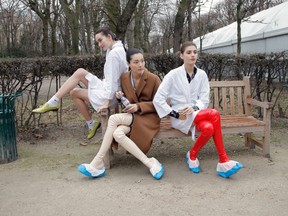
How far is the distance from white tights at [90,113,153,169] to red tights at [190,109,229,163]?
0.68m

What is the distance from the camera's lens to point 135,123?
386 cm

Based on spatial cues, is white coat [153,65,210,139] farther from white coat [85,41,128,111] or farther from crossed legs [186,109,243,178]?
white coat [85,41,128,111]

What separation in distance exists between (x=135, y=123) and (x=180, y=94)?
69 cm

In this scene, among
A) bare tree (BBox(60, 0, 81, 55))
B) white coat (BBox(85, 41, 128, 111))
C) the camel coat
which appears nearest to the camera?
the camel coat

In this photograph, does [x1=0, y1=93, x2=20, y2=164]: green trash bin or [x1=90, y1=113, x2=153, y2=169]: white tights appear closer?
[x1=90, y1=113, x2=153, y2=169]: white tights

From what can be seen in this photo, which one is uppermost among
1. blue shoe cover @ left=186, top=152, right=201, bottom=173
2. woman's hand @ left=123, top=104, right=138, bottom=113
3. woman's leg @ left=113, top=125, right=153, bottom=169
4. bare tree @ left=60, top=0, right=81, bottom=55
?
bare tree @ left=60, top=0, right=81, bottom=55

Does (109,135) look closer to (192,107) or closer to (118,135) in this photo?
(118,135)

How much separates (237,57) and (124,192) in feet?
12.0

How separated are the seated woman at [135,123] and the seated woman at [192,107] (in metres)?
0.17

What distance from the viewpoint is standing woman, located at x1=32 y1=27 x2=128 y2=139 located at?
167 inches

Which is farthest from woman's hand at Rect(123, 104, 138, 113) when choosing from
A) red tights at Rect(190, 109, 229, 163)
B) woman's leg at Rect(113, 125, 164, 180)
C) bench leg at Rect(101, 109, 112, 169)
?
red tights at Rect(190, 109, 229, 163)

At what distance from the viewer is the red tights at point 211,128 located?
374cm

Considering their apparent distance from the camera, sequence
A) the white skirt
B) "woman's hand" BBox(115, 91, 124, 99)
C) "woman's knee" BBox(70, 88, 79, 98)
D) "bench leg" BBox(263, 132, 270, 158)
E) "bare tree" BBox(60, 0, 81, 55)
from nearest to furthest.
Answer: "woman's hand" BBox(115, 91, 124, 99), "bench leg" BBox(263, 132, 270, 158), the white skirt, "woman's knee" BBox(70, 88, 79, 98), "bare tree" BBox(60, 0, 81, 55)

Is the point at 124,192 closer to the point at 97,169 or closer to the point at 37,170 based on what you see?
the point at 97,169
